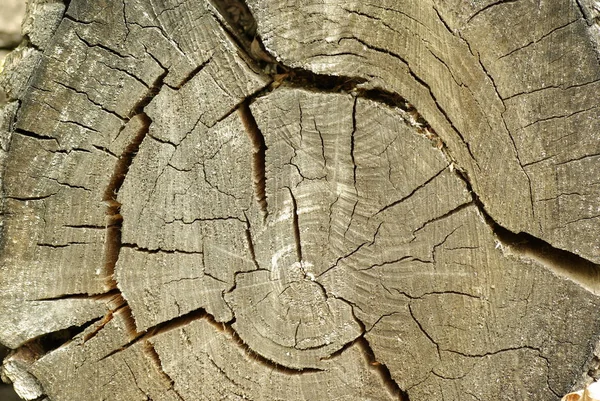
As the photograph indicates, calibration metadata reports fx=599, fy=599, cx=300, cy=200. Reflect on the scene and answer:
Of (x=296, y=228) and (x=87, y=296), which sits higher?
(x=296, y=228)

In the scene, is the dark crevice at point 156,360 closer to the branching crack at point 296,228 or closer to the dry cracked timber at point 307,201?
the dry cracked timber at point 307,201

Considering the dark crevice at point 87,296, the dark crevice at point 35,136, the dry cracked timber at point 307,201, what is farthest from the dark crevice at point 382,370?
the dark crevice at point 35,136

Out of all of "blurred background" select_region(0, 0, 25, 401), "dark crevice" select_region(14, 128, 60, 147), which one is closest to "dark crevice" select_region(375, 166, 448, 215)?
"dark crevice" select_region(14, 128, 60, 147)

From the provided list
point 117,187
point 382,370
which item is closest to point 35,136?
point 117,187

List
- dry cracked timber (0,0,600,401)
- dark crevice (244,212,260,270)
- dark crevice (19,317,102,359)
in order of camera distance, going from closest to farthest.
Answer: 1. dry cracked timber (0,0,600,401)
2. dark crevice (244,212,260,270)
3. dark crevice (19,317,102,359)

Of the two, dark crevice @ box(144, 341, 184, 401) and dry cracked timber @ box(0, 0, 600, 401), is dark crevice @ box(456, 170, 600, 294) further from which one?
dark crevice @ box(144, 341, 184, 401)

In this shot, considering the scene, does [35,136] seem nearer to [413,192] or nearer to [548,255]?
[413,192]

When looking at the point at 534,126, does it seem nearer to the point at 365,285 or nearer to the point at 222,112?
the point at 365,285

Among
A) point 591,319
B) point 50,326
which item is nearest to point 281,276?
point 50,326
